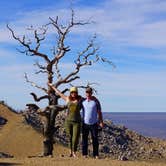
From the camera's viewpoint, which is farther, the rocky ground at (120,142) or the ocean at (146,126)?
the ocean at (146,126)

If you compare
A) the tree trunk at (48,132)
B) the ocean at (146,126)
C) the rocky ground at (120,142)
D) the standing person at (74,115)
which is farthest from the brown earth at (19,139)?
the ocean at (146,126)

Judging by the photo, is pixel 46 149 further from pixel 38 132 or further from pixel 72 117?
pixel 38 132

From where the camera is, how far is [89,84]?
2558 centimetres

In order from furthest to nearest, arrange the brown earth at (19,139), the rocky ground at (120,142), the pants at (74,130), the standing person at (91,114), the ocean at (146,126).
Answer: the ocean at (146,126) → the rocky ground at (120,142) → the brown earth at (19,139) → the pants at (74,130) → the standing person at (91,114)

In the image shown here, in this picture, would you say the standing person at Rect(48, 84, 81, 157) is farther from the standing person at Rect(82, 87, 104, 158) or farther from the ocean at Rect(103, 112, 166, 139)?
the ocean at Rect(103, 112, 166, 139)

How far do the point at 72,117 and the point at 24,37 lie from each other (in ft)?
19.4

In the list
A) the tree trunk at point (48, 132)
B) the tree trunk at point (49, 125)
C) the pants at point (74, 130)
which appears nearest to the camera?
the pants at point (74, 130)

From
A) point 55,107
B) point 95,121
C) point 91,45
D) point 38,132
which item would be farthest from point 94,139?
point 38,132

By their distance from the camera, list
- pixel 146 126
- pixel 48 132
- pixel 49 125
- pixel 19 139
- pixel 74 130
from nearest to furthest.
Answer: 1. pixel 74 130
2. pixel 49 125
3. pixel 48 132
4. pixel 19 139
5. pixel 146 126

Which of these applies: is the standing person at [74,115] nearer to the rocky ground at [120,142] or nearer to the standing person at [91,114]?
the standing person at [91,114]

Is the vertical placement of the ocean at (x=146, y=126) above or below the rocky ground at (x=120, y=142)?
above

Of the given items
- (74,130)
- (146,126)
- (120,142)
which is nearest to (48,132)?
(74,130)

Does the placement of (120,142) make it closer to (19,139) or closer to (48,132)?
(19,139)

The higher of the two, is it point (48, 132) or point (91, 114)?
point (91, 114)
